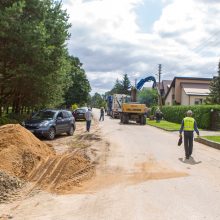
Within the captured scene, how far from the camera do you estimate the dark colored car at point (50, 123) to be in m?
23.1

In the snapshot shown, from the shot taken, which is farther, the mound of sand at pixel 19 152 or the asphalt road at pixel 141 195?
the mound of sand at pixel 19 152

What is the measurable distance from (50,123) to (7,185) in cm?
1392

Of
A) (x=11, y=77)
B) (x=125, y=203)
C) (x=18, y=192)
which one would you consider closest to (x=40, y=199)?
(x=18, y=192)

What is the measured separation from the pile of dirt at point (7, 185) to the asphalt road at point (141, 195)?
1.65 feet

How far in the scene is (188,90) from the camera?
73688 millimetres

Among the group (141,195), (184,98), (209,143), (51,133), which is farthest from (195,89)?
(141,195)

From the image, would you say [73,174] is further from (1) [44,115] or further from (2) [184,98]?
(2) [184,98]

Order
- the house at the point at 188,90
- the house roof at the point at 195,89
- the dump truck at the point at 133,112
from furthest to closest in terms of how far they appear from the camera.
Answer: the house roof at the point at 195,89
the house at the point at 188,90
the dump truck at the point at 133,112

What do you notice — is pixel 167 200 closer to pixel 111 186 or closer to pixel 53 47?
pixel 111 186

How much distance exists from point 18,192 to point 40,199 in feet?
2.63

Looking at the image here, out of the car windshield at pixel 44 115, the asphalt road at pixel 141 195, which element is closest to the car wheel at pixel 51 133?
the car windshield at pixel 44 115

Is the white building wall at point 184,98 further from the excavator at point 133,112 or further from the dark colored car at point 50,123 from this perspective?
the dark colored car at point 50,123

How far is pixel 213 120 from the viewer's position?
3600cm

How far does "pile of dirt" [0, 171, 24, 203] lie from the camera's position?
9233 millimetres
